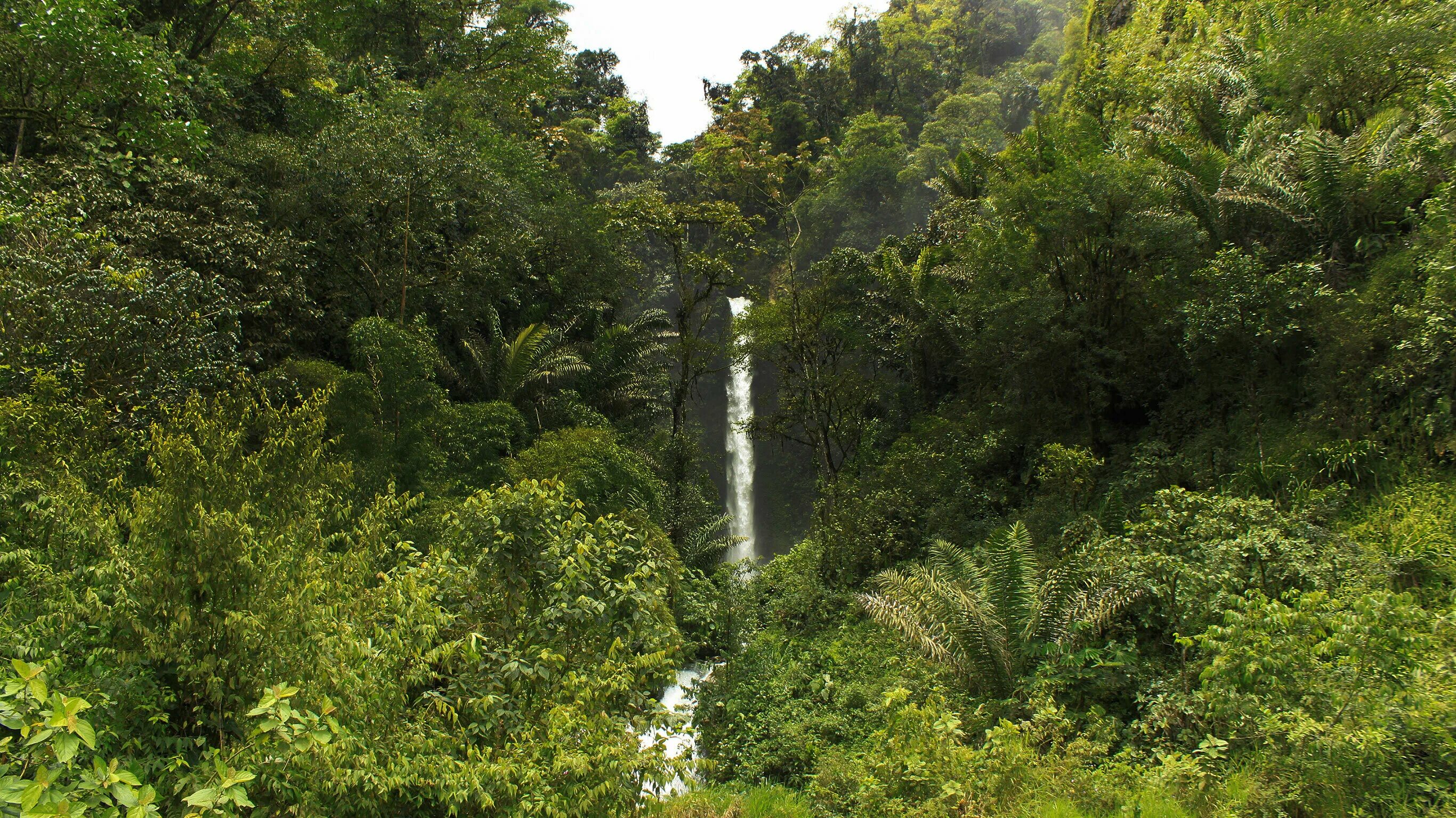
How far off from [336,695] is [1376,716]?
17.3 ft

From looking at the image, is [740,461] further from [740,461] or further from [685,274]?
[685,274]

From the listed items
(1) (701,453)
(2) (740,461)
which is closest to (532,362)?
(1) (701,453)

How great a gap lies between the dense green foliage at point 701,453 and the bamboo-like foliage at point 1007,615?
0.04 meters

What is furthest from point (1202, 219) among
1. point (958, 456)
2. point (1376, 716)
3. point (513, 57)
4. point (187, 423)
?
point (513, 57)

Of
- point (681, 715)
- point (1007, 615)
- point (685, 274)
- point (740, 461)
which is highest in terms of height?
point (685, 274)

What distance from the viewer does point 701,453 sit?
1789 cm

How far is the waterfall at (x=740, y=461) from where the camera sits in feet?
71.8

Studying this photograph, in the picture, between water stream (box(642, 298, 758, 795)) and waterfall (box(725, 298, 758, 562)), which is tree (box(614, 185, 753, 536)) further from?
waterfall (box(725, 298, 758, 562))

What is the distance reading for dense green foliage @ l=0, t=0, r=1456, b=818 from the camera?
3.79 metres

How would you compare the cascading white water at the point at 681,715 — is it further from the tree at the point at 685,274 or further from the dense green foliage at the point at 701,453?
the tree at the point at 685,274

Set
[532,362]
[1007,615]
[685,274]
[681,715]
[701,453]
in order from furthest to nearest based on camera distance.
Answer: [685,274], [701,453], [532,362], [1007,615], [681,715]

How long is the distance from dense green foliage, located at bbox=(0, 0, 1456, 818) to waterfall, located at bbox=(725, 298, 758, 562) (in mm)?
4066

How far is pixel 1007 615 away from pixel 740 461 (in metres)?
16.9

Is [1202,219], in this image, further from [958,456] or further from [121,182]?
[121,182]
